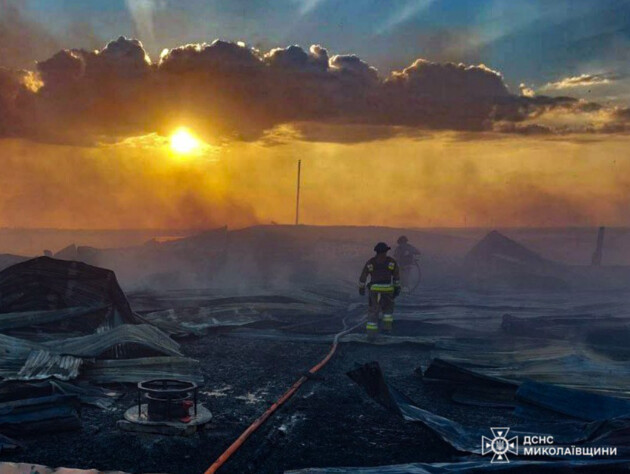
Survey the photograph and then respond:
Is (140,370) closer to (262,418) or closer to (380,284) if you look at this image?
(262,418)

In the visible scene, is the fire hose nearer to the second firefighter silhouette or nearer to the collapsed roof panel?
the collapsed roof panel

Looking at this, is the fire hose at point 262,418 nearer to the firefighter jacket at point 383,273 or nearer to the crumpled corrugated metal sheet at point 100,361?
the crumpled corrugated metal sheet at point 100,361

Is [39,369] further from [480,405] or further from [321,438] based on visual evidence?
[480,405]

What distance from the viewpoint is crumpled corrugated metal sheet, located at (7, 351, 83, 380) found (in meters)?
6.52

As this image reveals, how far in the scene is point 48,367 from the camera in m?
6.84

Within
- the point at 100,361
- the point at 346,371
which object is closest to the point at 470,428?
the point at 346,371

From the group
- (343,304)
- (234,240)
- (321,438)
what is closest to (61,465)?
(321,438)

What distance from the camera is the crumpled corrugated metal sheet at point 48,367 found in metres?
6.52

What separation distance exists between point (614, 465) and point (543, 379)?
4.00 meters

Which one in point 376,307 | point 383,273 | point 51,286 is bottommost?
point 376,307

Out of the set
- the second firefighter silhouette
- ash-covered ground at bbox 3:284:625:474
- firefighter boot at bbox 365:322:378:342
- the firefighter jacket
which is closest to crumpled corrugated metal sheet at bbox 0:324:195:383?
ash-covered ground at bbox 3:284:625:474

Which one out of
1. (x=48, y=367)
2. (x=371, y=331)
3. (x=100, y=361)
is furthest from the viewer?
(x=371, y=331)

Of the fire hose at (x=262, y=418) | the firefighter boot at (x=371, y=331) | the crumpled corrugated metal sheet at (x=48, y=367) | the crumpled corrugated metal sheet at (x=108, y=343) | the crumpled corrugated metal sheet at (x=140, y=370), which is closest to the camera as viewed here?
the fire hose at (x=262, y=418)

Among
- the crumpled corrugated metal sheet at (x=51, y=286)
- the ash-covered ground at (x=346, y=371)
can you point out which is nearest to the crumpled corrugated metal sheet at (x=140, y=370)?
the ash-covered ground at (x=346, y=371)
